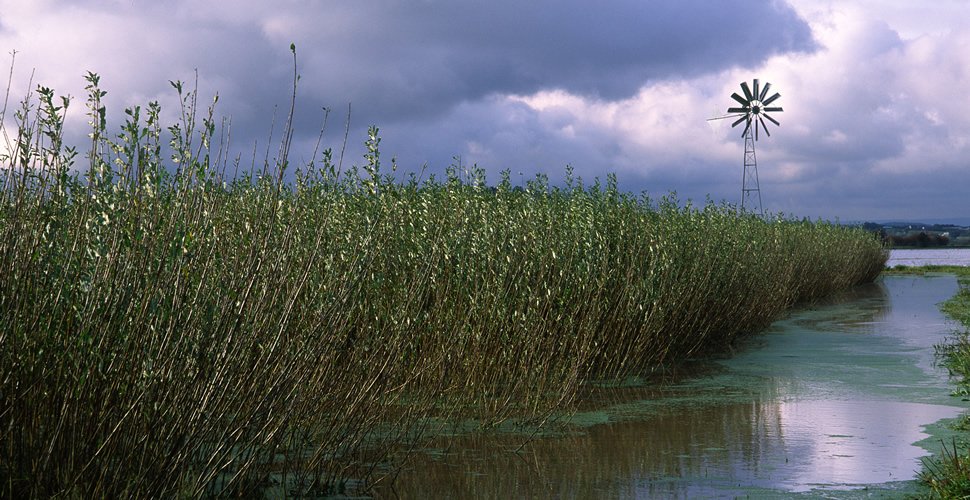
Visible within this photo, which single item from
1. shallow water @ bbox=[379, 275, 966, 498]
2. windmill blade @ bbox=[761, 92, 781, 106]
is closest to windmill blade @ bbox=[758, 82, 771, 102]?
windmill blade @ bbox=[761, 92, 781, 106]

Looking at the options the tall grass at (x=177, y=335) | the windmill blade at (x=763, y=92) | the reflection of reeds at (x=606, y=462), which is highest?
the windmill blade at (x=763, y=92)

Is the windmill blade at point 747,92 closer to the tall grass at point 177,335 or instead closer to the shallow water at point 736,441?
the shallow water at point 736,441

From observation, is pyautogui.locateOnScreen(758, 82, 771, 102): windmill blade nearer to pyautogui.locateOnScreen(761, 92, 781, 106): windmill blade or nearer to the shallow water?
pyautogui.locateOnScreen(761, 92, 781, 106): windmill blade

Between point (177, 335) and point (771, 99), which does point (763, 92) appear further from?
point (177, 335)

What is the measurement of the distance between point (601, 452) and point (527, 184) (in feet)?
17.4

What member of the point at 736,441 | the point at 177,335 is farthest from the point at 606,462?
the point at 177,335

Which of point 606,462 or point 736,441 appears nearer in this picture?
point 606,462

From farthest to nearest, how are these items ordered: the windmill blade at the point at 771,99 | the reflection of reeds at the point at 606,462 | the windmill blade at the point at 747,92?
1. the windmill blade at the point at 747,92
2. the windmill blade at the point at 771,99
3. the reflection of reeds at the point at 606,462

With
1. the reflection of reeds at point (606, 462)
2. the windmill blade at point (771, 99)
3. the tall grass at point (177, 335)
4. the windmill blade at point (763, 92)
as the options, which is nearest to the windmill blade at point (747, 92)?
the windmill blade at point (763, 92)

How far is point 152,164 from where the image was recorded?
509 cm

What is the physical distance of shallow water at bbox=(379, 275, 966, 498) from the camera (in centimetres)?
660

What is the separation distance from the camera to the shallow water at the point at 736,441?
6.60 metres

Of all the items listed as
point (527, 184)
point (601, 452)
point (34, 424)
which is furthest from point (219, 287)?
point (527, 184)

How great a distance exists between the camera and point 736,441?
8.13m
